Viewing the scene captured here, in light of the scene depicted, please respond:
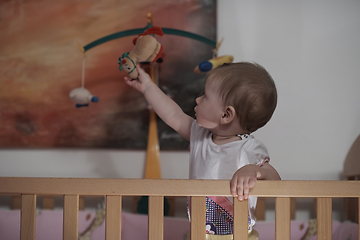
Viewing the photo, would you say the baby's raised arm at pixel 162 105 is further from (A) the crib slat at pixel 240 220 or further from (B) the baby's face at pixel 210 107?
(A) the crib slat at pixel 240 220

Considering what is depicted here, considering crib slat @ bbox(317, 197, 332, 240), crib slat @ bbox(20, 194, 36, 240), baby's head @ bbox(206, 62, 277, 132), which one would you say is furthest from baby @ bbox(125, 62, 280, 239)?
crib slat @ bbox(20, 194, 36, 240)

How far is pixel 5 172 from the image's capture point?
1656mm

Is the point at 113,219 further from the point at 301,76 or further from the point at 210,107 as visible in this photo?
the point at 301,76

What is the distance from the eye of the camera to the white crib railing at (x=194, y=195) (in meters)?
0.67

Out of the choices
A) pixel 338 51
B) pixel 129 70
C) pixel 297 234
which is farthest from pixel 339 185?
pixel 338 51

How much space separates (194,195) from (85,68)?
114 centimetres

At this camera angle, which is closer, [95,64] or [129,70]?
[129,70]

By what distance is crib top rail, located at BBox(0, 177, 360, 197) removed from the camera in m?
0.67

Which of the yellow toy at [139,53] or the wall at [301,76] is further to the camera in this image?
the wall at [301,76]

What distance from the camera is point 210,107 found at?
2.78 feet

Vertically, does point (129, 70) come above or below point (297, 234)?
above

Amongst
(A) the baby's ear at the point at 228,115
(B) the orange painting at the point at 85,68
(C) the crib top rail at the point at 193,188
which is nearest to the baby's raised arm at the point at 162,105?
(A) the baby's ear at the point at 228,115

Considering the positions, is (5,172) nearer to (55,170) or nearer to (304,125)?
(55,170)

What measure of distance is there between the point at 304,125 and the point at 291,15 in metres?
0.49
